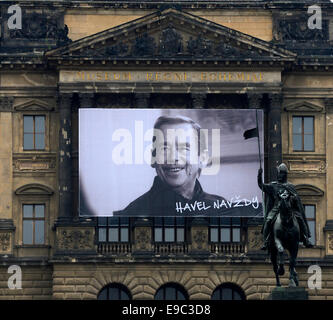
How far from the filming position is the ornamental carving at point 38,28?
73750 millimetres

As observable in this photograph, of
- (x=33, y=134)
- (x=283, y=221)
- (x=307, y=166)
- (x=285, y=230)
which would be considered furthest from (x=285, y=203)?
(x=33, y=134)

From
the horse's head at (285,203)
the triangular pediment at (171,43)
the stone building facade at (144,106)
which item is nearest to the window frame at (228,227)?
the stone building facade at (144,106)

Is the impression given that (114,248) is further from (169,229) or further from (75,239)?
(169,229)

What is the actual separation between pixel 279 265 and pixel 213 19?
35777mm

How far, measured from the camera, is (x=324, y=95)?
73812mm

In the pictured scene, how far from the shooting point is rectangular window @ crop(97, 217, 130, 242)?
235 feet

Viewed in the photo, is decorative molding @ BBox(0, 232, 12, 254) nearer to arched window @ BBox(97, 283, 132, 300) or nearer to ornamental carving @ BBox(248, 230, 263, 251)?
arched window @ BBox(97, 283, 132, 300)

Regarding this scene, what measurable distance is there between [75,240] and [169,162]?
19.3ft

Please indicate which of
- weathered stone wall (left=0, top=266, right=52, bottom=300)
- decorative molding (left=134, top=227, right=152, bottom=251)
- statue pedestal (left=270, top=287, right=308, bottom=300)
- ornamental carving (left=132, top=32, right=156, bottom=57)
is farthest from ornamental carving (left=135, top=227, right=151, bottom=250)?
statue pedestal (left=270, top=287, right=308, bottom=300)

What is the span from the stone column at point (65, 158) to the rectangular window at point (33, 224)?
5.59 ft

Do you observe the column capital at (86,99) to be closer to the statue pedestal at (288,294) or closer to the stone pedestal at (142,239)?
the stone pedestal at (142,239)

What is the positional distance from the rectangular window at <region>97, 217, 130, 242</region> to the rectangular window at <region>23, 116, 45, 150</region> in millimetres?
4885
